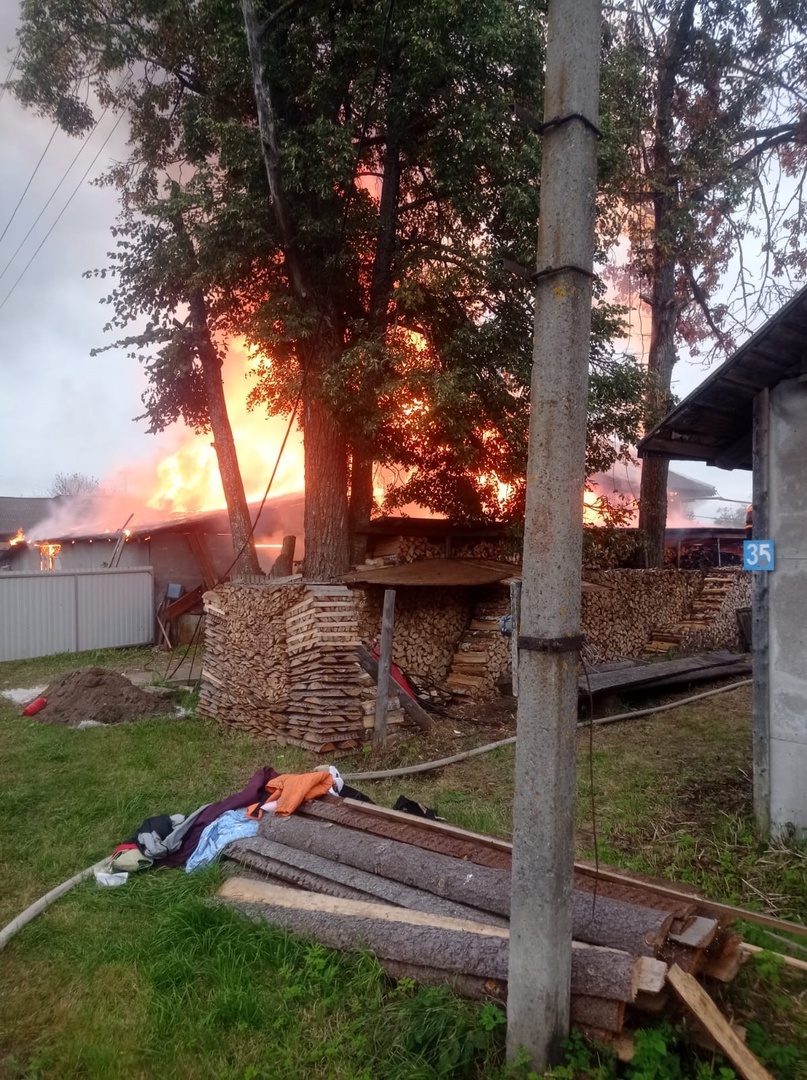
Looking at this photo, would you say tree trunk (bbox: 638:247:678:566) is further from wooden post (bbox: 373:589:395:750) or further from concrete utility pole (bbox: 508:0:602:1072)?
concrete utility pole (bbox: 508:0:602:1072)

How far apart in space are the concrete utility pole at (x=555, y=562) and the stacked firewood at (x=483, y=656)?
911cm

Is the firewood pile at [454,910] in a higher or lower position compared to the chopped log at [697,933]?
lower

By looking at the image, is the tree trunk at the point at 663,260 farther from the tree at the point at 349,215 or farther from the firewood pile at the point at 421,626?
the firewood pile at the point at 421,626

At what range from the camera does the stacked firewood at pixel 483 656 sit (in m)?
12.2

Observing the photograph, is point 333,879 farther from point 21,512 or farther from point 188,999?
point 21,512

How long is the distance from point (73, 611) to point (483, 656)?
35.0 ft

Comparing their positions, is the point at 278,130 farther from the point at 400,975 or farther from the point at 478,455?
the point at 400,975

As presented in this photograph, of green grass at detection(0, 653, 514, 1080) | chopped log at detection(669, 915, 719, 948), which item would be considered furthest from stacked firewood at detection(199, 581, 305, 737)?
chopped log at detection(669, 915, 719, 948)

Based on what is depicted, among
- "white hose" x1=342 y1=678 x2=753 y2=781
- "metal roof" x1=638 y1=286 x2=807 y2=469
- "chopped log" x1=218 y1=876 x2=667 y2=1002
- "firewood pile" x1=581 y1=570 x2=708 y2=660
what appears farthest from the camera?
"firewood pile" x1=581 y1=570 x2=708 y2=660

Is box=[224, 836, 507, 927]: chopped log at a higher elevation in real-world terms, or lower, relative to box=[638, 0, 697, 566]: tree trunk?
lower

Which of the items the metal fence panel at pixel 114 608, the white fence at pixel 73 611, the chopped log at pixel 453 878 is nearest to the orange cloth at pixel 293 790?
the chopped log at pixel 453 878

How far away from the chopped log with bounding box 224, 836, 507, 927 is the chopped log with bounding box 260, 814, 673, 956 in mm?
48

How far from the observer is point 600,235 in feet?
42.1

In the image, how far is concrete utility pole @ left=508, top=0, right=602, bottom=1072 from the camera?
285 centimetres
